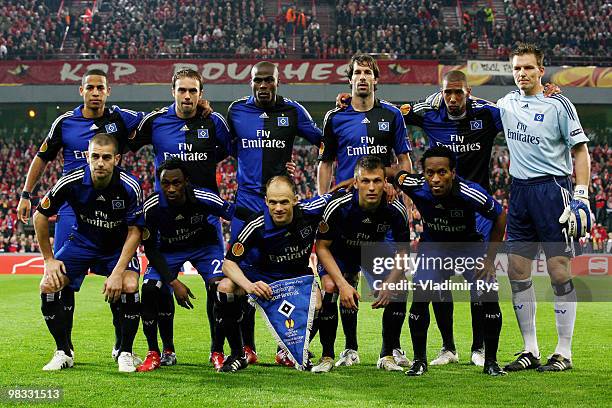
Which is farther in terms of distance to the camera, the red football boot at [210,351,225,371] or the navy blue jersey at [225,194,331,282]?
the red football boot at [210,351,225,371]

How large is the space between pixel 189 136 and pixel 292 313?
79.7 inches

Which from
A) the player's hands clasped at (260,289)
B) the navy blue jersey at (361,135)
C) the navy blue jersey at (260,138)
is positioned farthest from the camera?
the navy blue jersey at (260,138)

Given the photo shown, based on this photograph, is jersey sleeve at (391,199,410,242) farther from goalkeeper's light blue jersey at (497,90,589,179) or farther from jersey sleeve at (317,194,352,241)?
goalkeeper's light blue jersey at (497,90,589,179)

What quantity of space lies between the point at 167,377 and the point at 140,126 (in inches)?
97.8

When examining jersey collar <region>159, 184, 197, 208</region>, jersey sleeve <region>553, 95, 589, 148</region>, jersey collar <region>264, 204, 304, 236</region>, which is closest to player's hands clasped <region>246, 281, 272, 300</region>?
jersey collar <region>264, 204, 304, 236</region>

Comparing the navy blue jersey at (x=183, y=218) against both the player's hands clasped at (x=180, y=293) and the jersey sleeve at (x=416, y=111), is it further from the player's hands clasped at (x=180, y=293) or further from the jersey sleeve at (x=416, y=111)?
the jersey sleeve at (x=416, y=111)

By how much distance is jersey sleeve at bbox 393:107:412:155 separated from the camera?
301 inches

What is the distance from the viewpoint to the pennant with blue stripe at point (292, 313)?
669 cm

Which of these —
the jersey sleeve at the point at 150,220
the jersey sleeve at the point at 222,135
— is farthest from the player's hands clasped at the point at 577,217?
the jersey sleeve at the point at 150,220

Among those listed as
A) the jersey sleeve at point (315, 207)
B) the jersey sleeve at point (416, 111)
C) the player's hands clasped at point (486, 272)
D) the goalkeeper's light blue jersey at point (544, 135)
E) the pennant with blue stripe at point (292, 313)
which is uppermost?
the jersey sleeve at point (416, 111)

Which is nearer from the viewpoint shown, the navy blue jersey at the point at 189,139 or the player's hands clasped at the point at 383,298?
the player's hands clasped at the point at 383,298

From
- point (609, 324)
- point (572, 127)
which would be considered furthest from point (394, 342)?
point (609, 324)

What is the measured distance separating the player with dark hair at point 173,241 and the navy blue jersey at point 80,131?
873 mm

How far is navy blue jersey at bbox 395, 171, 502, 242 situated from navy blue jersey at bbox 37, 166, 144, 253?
7.42ft
